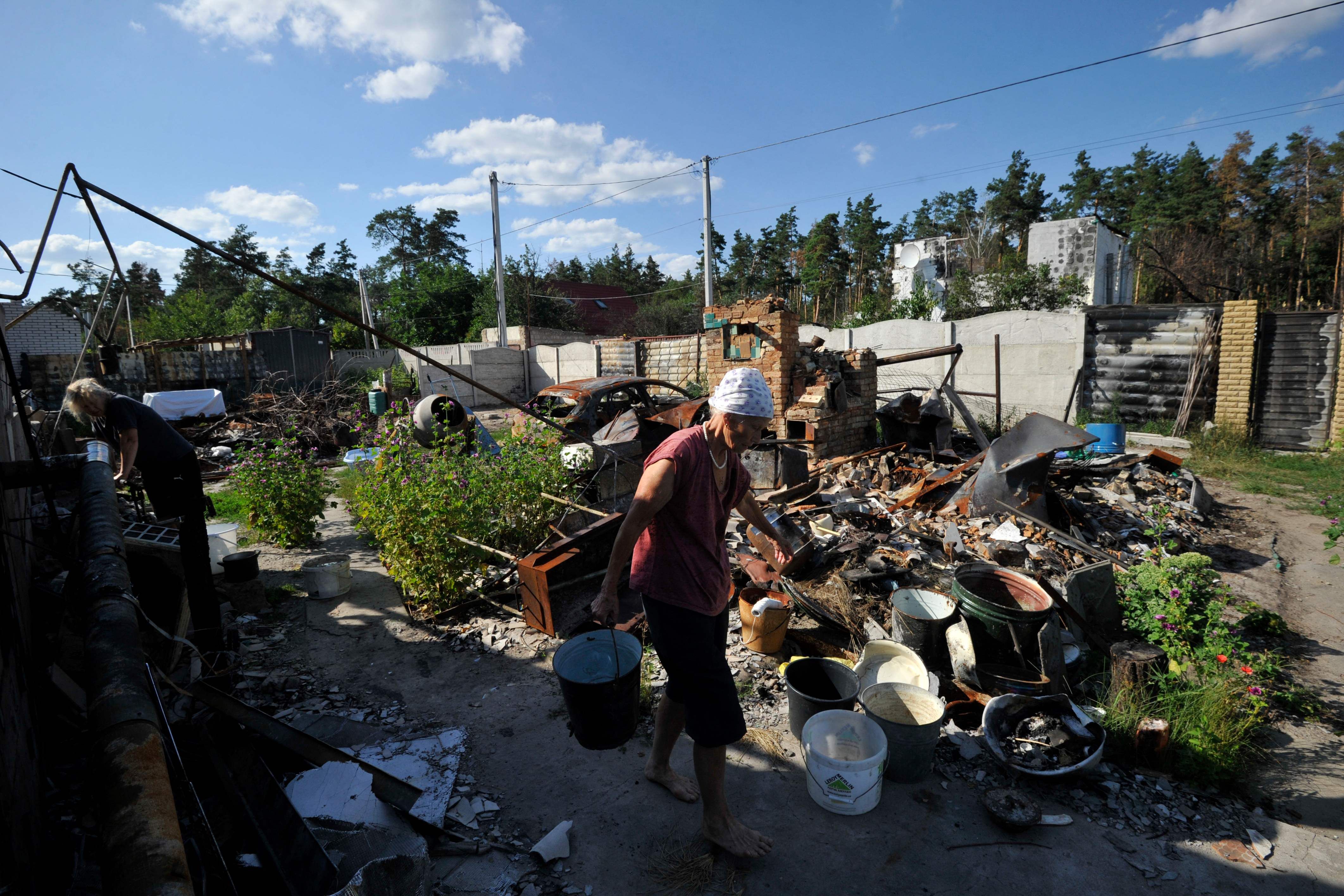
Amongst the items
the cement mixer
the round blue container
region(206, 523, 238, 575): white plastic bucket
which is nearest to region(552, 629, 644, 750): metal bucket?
region(206, 523, 238, 575): white plastic bucket

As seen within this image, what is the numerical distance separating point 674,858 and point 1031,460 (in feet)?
15.9

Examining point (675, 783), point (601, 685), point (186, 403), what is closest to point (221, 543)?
point (601, 685)

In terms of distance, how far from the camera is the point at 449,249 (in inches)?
1636

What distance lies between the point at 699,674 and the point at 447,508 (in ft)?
8.61

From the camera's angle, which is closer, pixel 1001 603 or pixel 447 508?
pixel 1001 603

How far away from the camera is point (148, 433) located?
13.0ft

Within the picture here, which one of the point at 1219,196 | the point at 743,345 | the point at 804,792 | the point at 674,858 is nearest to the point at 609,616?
the point at 674,858

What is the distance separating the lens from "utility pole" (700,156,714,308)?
48.4 feet

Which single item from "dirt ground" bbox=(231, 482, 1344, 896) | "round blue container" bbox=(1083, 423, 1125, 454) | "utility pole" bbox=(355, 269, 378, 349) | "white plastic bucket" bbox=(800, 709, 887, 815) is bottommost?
"dirt ground" bbox=(231, 482, 1344, 896)

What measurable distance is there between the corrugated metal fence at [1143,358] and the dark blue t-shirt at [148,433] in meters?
12.2

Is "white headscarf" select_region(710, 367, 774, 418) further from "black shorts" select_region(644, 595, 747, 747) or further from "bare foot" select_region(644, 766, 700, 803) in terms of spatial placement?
"bare foot" select_region(644, 766, 700, 803)

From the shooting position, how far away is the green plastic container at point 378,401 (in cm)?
1279

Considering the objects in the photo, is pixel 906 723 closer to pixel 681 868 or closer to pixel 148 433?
pixel 681 868

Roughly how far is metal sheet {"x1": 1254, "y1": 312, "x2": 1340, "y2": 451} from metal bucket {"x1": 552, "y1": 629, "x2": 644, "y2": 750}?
11.4 m
